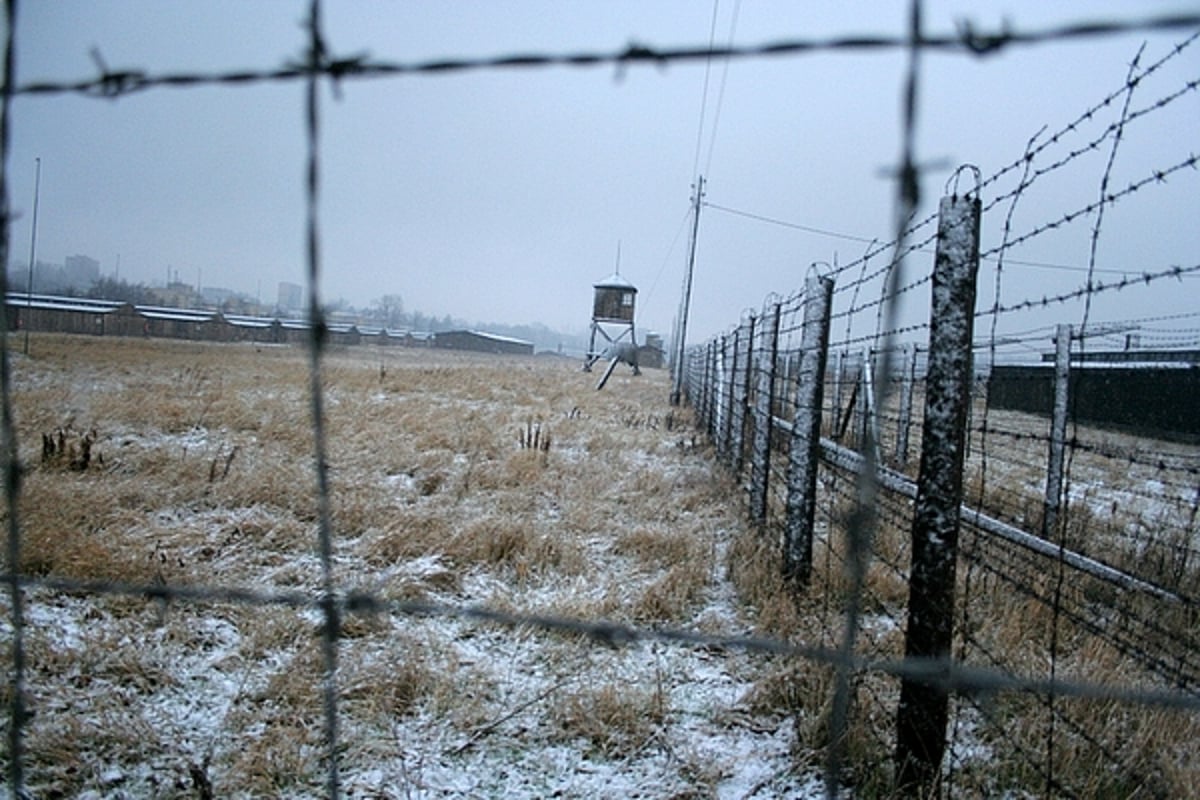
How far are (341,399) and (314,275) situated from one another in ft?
36.1

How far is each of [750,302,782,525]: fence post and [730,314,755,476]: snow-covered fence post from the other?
938mm

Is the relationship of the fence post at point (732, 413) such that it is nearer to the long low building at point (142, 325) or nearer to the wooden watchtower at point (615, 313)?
the wooden watchtower at point (615, 313)

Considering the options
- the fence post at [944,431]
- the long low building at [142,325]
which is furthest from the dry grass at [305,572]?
the long low building at [142,325]

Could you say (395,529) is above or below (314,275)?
below

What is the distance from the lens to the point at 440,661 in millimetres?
2613

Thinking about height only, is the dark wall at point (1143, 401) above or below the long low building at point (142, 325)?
below

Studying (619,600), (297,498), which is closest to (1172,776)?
(619,600)

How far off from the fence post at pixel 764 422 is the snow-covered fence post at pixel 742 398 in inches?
36.9

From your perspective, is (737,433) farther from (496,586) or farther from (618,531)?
(496,586)

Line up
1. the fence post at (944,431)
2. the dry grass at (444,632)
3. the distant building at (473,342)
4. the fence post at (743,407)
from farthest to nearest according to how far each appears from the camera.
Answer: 1. the distant building at (473,342)
2. the fence post at (743,407)
3. the dry grass at (444,632)
4. the fence post at (944,431)

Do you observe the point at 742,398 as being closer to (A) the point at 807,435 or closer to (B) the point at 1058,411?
(B) the point at 1058,411

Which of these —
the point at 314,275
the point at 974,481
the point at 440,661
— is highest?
the point at 314,275

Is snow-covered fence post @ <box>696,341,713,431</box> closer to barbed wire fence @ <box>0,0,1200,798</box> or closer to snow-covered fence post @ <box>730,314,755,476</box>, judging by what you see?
snow-covered fence post @ <box>730,314,755,476</box>

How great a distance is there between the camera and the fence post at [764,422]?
3.91 meters
